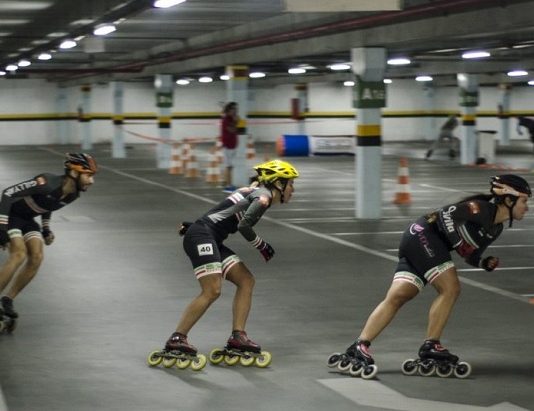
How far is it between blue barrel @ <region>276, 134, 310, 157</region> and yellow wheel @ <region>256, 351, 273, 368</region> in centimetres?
3931

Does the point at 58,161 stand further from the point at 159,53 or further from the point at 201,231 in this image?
the point at 201,231

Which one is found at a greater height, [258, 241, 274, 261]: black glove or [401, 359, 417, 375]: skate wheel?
[258, 241, 274, 261]: black glove

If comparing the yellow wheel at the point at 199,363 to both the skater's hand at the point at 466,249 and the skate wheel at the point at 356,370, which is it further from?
the skater's hand at the point at 466,249

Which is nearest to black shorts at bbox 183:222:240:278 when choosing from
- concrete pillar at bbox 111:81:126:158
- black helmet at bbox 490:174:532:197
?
black helmet at bbox 490:174:532:197

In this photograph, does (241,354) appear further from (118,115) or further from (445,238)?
(118,115)

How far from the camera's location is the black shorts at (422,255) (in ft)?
29.5

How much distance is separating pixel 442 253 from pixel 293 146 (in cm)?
3992

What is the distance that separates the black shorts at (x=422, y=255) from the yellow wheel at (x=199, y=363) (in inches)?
68.6

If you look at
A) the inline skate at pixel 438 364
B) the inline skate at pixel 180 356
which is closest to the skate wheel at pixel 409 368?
the inline skate at pixel 438 364

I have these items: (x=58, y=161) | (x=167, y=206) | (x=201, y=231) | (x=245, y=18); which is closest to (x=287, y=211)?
(x=167, y=206)

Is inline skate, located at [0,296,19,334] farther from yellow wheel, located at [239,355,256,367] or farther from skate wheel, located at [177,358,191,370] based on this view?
yellow wheel, located at [239,355,256,367]

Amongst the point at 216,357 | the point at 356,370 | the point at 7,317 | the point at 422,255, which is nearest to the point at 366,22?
the point at 7,317

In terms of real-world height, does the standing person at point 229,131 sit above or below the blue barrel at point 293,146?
above

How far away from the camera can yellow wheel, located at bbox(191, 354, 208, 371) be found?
920cm
